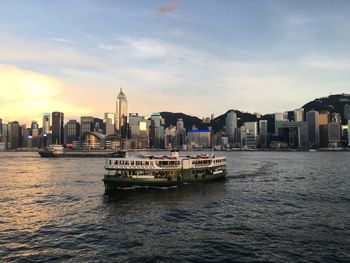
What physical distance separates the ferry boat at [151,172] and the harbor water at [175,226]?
2.88 m

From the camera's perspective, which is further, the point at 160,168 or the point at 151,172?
the point at 160,168

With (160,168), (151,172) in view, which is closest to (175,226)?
(151,172)

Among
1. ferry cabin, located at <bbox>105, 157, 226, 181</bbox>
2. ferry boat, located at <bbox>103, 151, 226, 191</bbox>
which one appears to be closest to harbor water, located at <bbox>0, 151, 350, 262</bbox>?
ferry boat, located at <bbox>103, 151, 226, 191</bbox>

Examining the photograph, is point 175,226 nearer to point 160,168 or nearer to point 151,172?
point 151,172

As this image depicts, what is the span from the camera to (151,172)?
7931 cm

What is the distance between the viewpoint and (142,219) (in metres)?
50.2

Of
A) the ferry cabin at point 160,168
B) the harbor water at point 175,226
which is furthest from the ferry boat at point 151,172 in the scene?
the harbor water at point 175,226

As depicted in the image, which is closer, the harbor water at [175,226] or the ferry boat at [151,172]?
the harbor water at [175,226]

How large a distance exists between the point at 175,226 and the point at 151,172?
112 feet

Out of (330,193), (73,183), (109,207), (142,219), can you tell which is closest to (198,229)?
(142,219)

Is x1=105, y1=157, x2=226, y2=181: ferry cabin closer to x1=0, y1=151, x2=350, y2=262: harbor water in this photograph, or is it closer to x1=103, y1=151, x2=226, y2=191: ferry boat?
x1=103, y1=151, x2=226, y2=191: ferry boat

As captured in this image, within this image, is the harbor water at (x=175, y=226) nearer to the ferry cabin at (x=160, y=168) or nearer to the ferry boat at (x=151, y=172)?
the ferry boat at (x=151, y=172)

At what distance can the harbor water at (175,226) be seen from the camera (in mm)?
35156

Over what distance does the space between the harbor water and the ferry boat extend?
9.45ft
